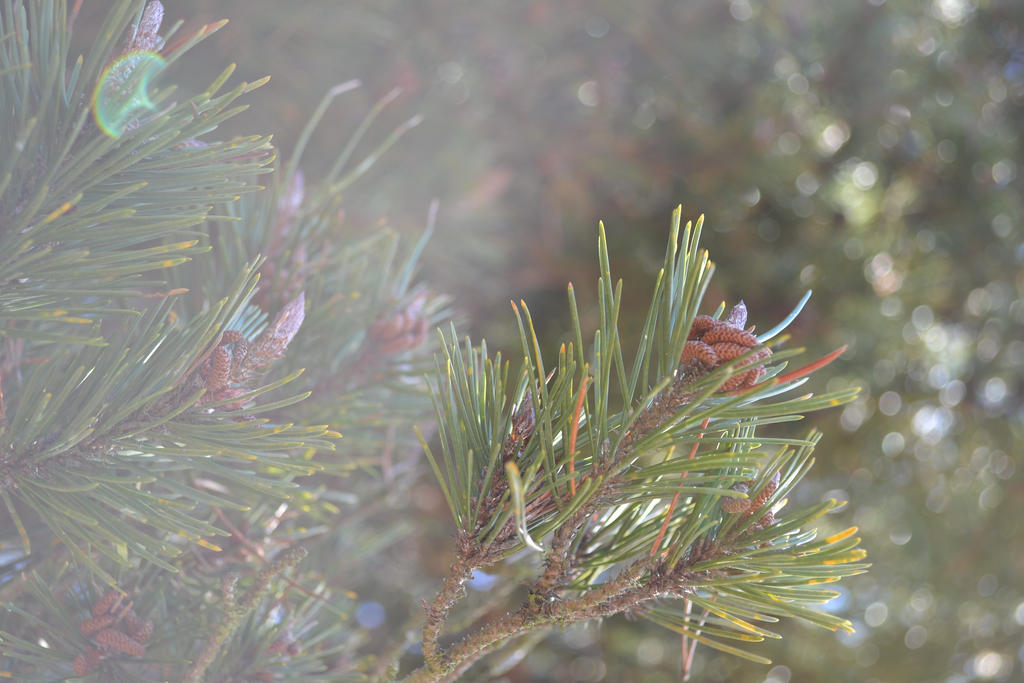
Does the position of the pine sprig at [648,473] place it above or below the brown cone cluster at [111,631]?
above

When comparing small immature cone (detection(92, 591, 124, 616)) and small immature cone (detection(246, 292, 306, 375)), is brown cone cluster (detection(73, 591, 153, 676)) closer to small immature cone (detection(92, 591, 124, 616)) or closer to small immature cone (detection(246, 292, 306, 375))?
small immature cone (detection(92, 591, 124, 616))

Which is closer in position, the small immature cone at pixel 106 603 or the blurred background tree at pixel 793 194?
the small immature cone at pixel 106 603

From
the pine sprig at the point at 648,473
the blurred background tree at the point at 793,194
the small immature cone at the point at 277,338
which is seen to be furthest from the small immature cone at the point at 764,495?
the blurred background tree at the point at 793,194

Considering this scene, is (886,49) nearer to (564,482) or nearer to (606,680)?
(606,680)

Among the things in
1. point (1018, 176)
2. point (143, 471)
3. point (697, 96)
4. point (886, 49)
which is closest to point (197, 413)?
point (143, 471)

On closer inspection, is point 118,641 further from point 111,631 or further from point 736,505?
point 736,505

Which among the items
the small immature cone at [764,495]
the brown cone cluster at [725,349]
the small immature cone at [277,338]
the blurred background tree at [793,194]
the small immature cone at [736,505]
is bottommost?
the blurred background tree at [793,194]

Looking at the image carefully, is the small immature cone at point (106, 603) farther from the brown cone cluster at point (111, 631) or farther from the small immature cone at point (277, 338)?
the small immature cone at point (277, 338)
